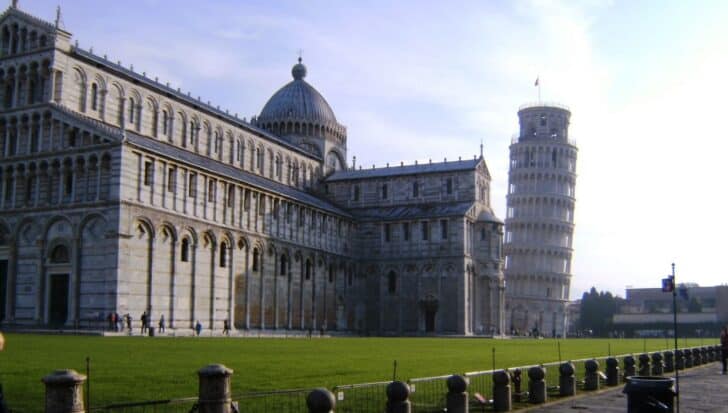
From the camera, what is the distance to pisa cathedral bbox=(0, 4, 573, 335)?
50000mm

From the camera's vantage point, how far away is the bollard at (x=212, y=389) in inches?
466

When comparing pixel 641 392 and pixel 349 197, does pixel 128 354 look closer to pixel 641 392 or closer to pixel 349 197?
pixel 641 392

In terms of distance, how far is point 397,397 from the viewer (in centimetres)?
1396

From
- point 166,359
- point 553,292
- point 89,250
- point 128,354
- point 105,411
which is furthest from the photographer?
point 553,292

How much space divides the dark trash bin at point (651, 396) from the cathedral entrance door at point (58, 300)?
4302cm

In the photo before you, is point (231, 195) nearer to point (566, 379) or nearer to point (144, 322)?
point (144, 322)

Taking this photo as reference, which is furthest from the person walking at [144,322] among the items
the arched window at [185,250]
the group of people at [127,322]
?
the arched window at [185,250]

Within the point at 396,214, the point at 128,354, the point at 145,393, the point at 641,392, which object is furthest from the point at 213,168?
the point at 641,392

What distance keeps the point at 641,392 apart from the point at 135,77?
53.9 meters

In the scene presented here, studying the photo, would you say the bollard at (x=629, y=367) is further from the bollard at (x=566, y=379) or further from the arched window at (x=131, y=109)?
the arched window at (x=131, y=109)

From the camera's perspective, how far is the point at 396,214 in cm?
7969

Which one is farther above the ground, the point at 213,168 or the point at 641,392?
the point at 213,168

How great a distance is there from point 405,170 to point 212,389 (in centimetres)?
7251

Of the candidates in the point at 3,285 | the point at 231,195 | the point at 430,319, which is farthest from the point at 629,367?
the point at 430,319
